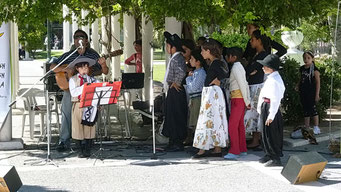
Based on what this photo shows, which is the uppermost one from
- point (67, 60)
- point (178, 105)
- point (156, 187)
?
point (67, 60)

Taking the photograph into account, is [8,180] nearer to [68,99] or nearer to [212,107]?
A: [68,99]

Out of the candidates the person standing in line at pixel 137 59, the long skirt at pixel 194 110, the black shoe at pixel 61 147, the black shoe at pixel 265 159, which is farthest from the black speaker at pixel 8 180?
the person standing in line at pixel 137 59

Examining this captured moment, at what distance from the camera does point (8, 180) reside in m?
6.89

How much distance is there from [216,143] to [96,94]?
1.97 meters

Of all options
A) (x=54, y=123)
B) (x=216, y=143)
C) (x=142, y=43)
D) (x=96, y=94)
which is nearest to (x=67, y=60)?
(x=96, y=94)

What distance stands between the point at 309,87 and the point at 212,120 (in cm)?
291

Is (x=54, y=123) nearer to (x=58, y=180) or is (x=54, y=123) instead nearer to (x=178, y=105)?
(x=178, y=105)

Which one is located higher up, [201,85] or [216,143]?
[201,85]

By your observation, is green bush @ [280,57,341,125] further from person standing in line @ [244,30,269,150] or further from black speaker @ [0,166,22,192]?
black speaker @ [0,166,22,192]

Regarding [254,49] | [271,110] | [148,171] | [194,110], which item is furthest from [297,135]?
[148,171]

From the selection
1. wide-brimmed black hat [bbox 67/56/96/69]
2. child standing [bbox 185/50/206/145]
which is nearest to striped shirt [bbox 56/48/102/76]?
wide-brimmed black hat [bbox 67/56/96/69]

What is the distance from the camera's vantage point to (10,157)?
31.0 ft

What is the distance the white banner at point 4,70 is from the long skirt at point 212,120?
10.6 feet

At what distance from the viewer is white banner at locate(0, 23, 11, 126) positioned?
991cm
